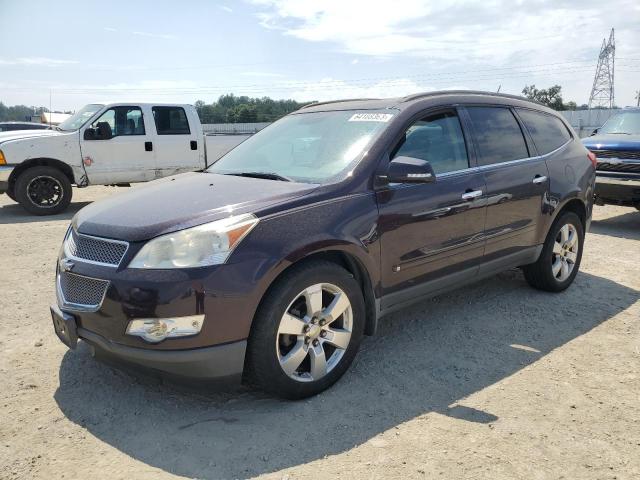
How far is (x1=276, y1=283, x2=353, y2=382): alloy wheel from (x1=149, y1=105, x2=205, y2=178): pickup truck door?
795cm

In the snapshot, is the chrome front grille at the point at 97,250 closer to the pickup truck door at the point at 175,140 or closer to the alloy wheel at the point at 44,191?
the alloy wheel at the point at 44,191

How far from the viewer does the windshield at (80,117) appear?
9748 millimetres

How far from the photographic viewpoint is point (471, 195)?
3912 mm

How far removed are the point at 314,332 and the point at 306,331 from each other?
58mm

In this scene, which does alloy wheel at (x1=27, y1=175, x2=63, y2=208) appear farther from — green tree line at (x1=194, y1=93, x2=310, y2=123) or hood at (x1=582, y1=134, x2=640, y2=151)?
green tree line at (x1=194, y1=93, x2=310, y2=123)

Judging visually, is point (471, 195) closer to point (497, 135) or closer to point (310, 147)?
point (497, 135)

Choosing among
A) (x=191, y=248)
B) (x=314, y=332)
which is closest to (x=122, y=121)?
(x=191, y=248)

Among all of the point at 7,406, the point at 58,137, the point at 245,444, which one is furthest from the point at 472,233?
the point at 58,137

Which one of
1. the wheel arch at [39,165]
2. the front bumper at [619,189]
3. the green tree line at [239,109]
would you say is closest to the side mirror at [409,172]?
the front bumper at [619,189]

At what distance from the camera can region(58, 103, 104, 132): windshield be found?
975 centimetres

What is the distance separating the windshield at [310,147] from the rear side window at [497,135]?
0.92m

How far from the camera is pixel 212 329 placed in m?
2.71

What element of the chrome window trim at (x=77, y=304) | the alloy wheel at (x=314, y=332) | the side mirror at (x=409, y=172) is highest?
the side mirror at (x=409, y=172)

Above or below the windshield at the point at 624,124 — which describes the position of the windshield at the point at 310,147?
below
